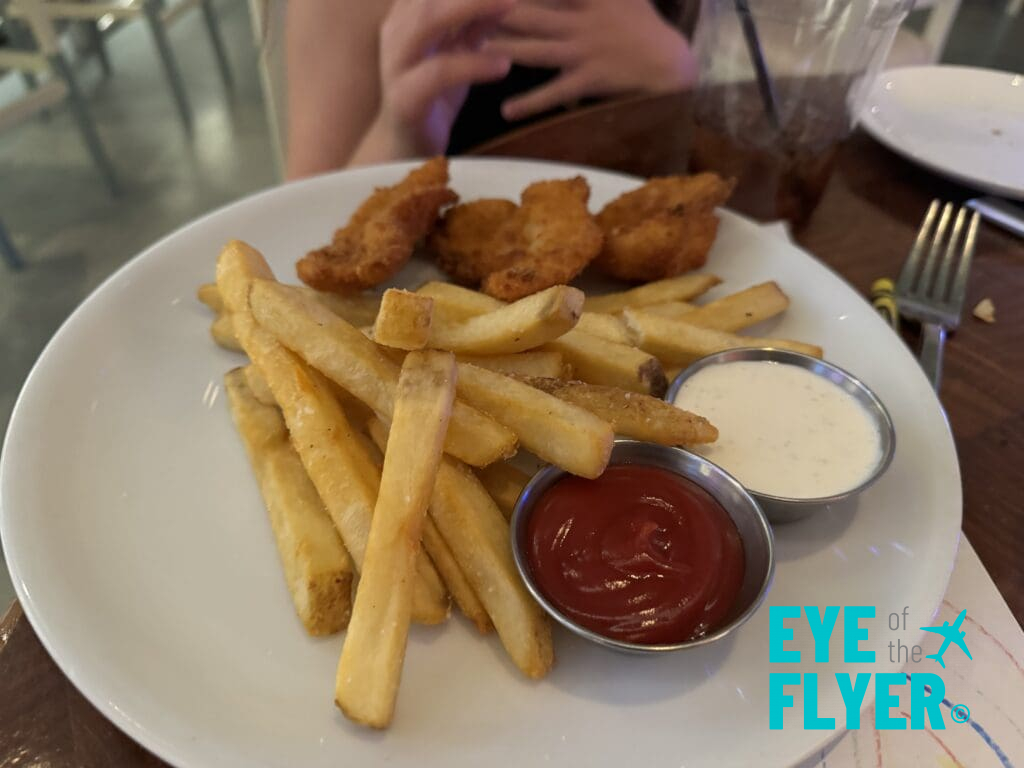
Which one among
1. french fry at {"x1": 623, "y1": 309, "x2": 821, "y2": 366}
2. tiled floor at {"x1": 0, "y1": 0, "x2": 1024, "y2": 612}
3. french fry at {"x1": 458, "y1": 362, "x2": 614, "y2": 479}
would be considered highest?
french fry at {"x1": 458, "y1": 362, "x2": 614, "y2": 479}

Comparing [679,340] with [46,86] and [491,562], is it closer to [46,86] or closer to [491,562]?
[491,562]

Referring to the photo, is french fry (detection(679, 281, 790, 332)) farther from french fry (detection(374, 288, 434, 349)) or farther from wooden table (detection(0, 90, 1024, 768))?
french fry (detection(374, 288, 434, 349))

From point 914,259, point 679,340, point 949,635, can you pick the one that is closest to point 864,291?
point 914,259

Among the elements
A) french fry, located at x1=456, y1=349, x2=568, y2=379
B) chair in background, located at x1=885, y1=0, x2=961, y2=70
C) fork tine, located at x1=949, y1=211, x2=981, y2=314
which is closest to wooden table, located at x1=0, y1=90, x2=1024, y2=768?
fork tine, located at x1=949, y1=211, x2=981, y2=314

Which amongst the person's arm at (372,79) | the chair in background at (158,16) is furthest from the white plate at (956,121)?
the chair in background at (158,16)

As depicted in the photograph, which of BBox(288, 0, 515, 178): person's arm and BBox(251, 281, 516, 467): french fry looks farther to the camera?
BBox(288, 0, 515, 178): person's arm

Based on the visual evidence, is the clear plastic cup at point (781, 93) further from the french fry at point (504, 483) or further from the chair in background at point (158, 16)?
the chair in background at point (158, 16)

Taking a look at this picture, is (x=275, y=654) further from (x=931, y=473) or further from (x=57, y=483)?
(x=931, y=473)

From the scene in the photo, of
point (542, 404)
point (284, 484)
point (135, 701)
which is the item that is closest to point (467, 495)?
point (542, 404)
